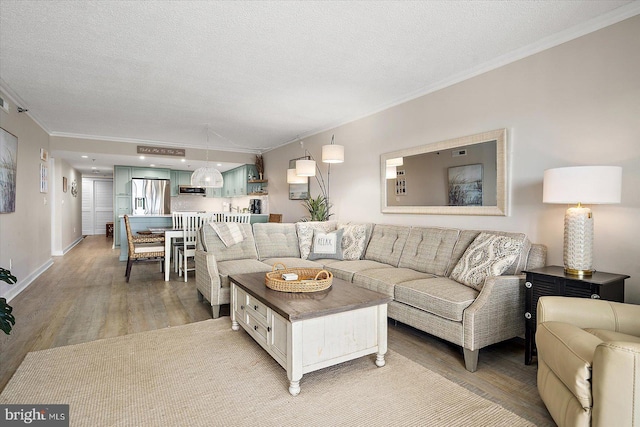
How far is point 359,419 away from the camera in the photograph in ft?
5.82

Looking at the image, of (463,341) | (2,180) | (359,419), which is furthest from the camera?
(2,180)

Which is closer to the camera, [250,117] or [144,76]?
[144,76]

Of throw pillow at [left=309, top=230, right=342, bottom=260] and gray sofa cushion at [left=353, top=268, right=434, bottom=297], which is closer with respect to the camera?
gray sofa cushion at [left=353, top=268, right=434, bottom=297]

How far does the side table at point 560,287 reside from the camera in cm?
211

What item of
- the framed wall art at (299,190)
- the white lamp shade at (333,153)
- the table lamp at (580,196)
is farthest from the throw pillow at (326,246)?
the table lamp at (580,196)

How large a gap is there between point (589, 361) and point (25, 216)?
19.9ft

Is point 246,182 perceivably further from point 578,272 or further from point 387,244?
point 578,272

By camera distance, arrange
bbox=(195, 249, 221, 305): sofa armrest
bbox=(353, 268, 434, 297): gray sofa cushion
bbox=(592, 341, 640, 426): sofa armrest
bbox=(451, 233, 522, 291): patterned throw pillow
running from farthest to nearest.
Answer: bbox=(195, 249, 221, 305): sofa armrest < bbox=(353, 268, 434, 297): gray sofa cushion < bbox=(451, 233, 522, 291): patterned throw pillow < bbox=(592, 341, 640, 426): sofa armrest

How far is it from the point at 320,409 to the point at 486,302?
4.31 ft

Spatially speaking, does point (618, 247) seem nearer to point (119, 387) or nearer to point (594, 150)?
point (594, 150)

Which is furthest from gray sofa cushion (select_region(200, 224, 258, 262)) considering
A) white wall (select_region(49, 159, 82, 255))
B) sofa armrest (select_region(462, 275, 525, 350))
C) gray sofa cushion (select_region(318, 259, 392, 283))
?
white wall (select_region(49, 159, 82, 255))

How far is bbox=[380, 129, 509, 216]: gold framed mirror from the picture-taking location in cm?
313

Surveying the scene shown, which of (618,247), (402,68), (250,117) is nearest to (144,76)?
(250,117)

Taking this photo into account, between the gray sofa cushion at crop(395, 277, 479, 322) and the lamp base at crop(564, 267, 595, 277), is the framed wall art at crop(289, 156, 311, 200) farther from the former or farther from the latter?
the lamp base at crop(564, 267, 595, 277)
